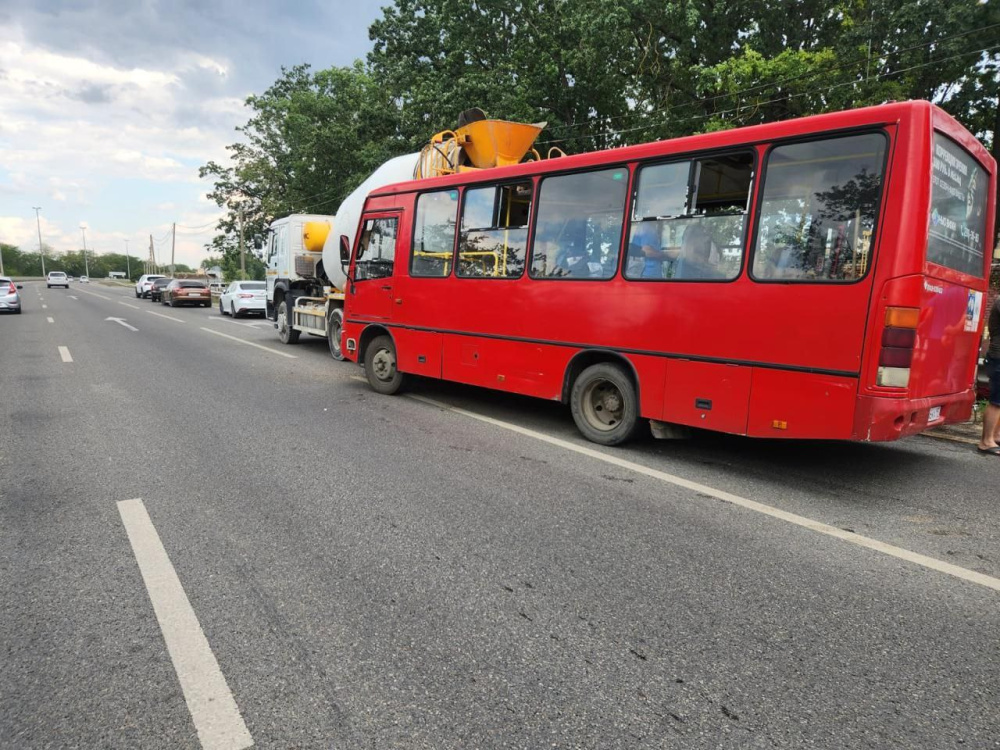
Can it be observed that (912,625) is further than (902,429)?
No

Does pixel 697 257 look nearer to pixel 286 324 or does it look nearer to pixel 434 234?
pixel 434 234

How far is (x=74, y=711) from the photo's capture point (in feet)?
Result: 7.32

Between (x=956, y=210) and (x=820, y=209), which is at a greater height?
(x=956, y=210)

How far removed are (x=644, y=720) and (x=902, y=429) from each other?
340 centimetres

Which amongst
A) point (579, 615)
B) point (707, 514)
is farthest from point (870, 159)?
point (579, 615)

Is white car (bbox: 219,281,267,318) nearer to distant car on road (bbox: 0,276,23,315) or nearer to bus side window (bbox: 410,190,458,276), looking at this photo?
distant car on road (bbox: 0,276,23,315)

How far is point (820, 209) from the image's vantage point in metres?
4.63

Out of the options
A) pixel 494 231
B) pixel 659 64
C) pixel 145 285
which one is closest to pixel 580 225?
pixel 494 231

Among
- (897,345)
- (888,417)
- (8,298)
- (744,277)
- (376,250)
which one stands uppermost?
(376,250)

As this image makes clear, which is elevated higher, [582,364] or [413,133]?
[413,133]

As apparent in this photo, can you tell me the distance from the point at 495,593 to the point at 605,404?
3327 mm

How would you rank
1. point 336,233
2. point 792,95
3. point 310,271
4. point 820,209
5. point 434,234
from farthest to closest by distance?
point 792,95, point 310,271, point 336,233, point 434,234, point 820,209

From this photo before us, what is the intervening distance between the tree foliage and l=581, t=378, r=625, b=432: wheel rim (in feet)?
41.6

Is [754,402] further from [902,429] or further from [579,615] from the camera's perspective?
[579,615]
